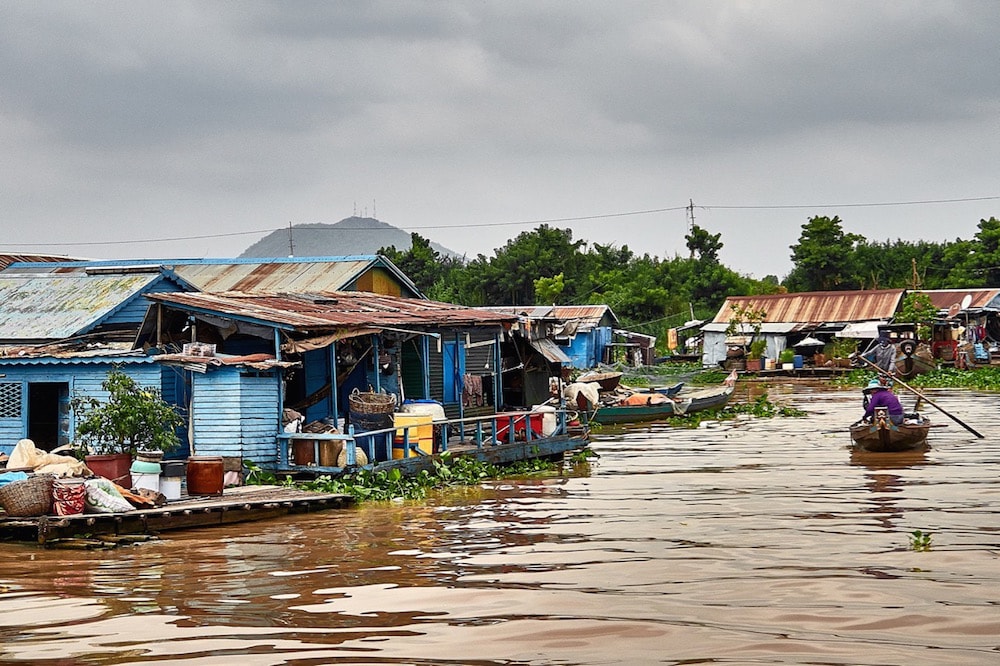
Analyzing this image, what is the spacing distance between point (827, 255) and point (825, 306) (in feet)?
46.5

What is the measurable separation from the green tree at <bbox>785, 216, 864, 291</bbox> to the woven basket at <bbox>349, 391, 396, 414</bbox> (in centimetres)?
5476

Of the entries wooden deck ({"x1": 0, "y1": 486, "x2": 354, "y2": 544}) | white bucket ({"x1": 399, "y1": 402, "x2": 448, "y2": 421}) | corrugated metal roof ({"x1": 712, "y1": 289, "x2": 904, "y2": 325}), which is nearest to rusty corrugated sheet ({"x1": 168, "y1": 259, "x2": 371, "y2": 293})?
white bucket ({"x1": 399, "y1": 402, "x2": 448, "y2": 421})

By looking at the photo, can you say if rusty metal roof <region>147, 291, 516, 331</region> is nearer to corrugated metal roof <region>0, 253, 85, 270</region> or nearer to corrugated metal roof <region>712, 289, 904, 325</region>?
corrugated metal roof <region>0, 253, 85, 270</region>

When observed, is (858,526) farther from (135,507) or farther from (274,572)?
(135,507)

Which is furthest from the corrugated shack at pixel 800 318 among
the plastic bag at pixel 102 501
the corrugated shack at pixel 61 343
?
the plastic bag at pixel 102 501

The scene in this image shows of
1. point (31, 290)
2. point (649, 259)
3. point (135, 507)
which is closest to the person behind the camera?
point (135, 507)

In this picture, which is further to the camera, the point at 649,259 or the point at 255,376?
the point at 649,259

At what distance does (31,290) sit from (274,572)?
38.2 ft

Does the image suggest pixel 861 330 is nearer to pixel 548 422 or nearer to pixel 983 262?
pixel 983 262

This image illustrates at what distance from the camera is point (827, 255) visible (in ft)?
225

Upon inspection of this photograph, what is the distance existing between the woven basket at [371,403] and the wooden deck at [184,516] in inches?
101

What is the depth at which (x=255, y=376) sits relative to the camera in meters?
16.2

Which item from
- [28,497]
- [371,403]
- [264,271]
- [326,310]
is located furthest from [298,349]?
[264,271]

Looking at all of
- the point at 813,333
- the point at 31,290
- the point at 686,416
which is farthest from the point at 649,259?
the point at 31,290
